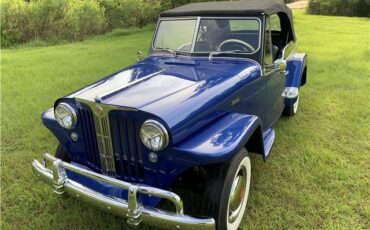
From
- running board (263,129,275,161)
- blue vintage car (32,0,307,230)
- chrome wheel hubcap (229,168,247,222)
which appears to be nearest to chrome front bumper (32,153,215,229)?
blue vintage car (32,0,307,230)

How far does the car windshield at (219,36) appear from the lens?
3.50 metres

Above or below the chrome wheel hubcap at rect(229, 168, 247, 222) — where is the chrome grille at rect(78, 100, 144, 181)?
above

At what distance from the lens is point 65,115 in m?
2.59

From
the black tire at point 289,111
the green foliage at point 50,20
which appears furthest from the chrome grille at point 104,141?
the green foliage at point 50,20

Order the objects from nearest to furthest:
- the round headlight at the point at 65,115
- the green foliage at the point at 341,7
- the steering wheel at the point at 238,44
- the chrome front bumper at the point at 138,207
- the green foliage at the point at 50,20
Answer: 1. the chrome front bumper at the point at 138,207
2. the round headlight at the point at 65,115
3. the steering wheel at the point at 238,44
4. the green foliage at the point at 50,20
5. the green foliage at the point at 341,7

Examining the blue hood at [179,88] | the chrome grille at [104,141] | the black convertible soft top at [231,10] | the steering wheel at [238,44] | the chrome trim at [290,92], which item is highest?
the black convertible soft top at [231,10]

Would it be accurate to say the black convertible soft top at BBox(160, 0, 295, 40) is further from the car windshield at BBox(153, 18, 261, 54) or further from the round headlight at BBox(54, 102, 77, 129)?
the round headlight at BBox(54, 102, 77, 129)

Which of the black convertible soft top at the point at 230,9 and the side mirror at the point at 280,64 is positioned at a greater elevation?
the black convertible soft top at the point at 230,9

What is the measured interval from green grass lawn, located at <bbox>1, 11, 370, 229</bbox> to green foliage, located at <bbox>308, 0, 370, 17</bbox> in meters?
13.3

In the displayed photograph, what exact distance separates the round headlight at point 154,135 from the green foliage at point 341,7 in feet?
67.7

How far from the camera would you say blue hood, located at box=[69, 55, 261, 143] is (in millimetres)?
2342

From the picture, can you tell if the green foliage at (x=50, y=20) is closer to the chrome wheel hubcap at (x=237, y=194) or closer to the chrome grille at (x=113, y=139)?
the chrome grille at (x=113, y=139)

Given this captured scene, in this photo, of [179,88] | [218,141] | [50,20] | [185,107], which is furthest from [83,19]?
[218,141]

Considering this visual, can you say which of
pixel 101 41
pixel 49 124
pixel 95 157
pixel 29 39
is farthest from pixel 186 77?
pixel 29 39
